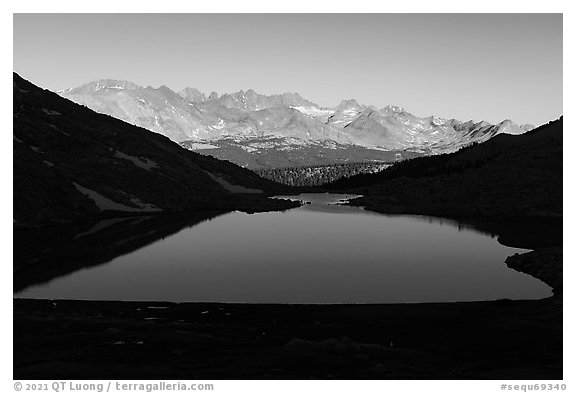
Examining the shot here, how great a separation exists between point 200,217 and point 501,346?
11043 centimetres

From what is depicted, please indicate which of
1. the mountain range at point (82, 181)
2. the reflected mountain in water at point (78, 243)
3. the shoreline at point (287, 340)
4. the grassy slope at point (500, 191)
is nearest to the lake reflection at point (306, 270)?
the reflected mountain in water at point (78, 243)

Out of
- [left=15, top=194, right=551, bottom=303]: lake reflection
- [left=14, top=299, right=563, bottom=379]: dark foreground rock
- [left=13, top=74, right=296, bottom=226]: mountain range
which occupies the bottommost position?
[left=14, top=299, right=563, bottom=379]: dark foreground rock

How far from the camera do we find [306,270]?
66812 millimetres

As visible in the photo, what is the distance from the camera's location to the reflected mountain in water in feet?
212

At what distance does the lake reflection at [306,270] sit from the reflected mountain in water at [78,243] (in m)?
2.44

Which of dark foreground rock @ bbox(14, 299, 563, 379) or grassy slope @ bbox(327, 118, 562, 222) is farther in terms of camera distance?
grassy slope @ bbox(327, 118, 562, 222)

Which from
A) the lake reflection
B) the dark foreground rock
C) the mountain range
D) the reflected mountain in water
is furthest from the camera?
the mountain range

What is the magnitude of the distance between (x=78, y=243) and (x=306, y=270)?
39190 millimetres

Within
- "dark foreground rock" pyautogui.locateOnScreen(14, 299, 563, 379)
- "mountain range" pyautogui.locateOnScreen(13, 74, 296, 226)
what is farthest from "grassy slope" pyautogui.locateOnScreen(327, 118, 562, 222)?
"dark foreground rock" pyautogui.locateOnScreen(14, 299, 563, 379)

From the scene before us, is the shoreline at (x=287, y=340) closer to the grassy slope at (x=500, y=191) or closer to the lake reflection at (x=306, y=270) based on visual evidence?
the lake reflection at (x=306, y=270)

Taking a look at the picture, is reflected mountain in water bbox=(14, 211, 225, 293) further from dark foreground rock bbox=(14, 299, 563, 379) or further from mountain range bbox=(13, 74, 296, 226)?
dark foreground rock bbox=(14, 299, 563, 379)

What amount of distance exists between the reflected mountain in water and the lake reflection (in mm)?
2443

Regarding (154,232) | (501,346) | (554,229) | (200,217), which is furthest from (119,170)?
(501,346)
